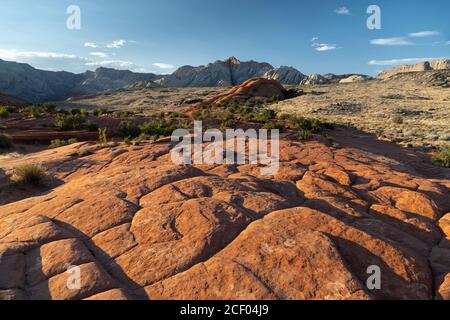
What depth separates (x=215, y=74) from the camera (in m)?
125

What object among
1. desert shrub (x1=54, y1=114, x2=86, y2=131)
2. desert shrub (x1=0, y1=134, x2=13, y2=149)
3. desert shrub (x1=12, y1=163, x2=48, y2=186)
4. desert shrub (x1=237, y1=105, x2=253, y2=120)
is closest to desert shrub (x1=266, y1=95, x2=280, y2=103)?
desert shrub (x1=237, y1=105, x2=253, y2=120)

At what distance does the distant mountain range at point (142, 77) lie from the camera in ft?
341

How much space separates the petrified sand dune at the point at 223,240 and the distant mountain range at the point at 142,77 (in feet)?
326

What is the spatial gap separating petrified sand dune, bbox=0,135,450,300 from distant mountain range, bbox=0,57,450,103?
3907 inches

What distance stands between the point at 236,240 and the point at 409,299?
224 cm

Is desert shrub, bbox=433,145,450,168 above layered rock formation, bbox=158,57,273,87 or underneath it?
underneath

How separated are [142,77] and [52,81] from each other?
130 ft

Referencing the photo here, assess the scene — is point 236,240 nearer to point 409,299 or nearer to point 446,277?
point 409,299

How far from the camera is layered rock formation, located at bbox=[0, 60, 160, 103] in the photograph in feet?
330

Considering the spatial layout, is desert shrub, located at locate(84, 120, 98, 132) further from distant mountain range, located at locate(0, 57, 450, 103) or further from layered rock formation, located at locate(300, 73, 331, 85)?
layered rock formation, located at locate(300, 73, 331, 85)

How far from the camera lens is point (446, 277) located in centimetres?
441

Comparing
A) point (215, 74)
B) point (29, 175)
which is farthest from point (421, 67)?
point (29, 175)

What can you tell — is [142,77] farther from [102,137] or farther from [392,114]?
[102,137]
